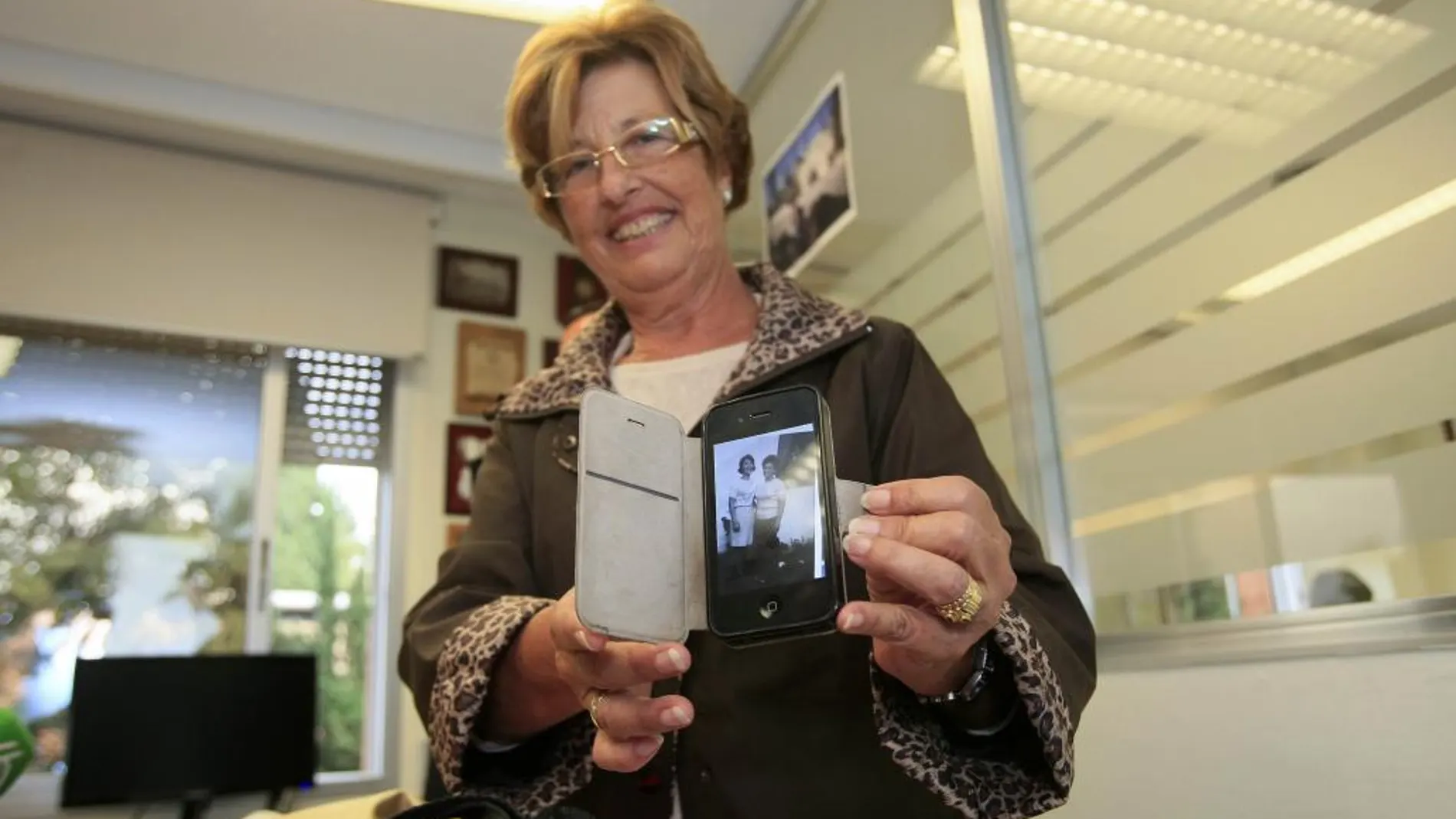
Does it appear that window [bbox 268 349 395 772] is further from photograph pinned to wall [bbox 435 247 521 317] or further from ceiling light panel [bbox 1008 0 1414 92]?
ceiling light panel [bbox 1008 0 1414 92]

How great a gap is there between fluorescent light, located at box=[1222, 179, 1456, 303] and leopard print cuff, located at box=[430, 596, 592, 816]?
76 centimetres

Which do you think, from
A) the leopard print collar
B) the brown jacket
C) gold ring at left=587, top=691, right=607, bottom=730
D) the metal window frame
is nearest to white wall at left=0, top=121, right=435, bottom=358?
the metal window frame

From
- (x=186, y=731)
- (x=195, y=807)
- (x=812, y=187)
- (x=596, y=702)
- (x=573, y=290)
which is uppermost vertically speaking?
(x=573, y=290)

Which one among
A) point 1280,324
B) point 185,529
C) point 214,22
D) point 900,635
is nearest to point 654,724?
point 900,635

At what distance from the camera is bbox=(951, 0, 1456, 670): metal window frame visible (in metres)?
0.89

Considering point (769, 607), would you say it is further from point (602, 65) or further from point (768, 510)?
point (602, 65)

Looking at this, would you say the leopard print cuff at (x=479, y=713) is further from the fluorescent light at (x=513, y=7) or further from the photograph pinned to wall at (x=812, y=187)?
the fluorescent light at (x=513, y=7)

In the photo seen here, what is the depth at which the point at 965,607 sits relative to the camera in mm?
440

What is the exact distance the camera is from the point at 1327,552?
88 cm

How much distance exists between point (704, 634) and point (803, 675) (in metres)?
0.08

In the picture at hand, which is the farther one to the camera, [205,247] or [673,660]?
[205,247]

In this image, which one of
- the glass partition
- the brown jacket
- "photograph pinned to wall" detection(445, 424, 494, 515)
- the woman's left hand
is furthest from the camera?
"photograph pinned to wall" detection(445, 424, 494, 515)

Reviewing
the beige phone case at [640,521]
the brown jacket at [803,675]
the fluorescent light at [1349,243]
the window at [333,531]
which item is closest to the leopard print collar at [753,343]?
the brown jacket at [803,675]

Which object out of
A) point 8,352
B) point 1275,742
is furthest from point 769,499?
point 8,352
